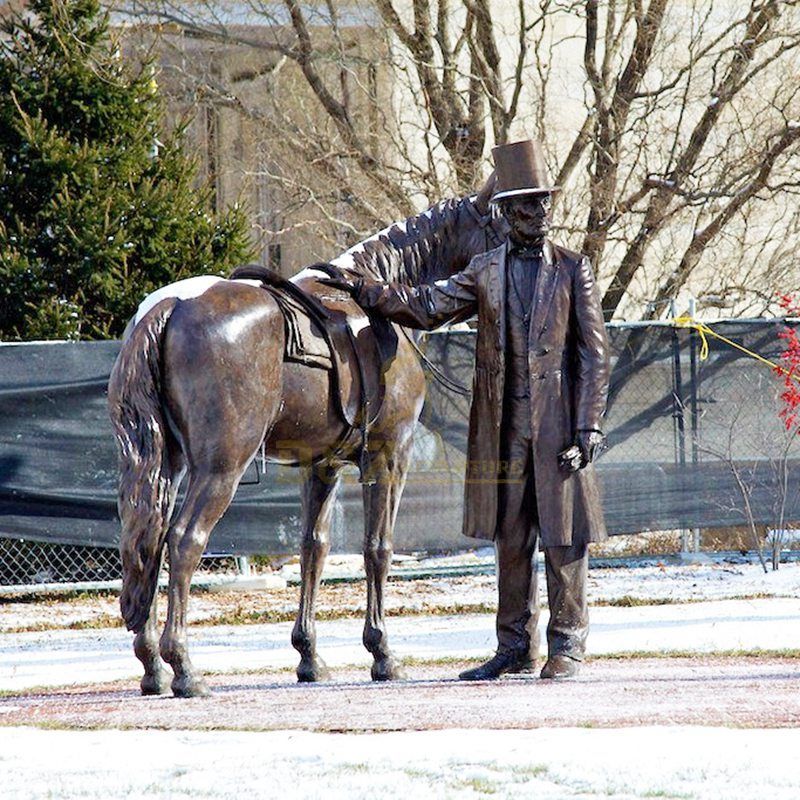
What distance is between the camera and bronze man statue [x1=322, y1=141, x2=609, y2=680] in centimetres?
796

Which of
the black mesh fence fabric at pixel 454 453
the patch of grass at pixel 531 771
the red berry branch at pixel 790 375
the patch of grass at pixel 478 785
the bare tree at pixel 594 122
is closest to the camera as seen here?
the patch of grass at pixel 478 785

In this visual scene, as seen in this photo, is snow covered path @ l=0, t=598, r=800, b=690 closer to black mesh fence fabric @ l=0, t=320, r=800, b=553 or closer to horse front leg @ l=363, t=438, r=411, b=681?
horse front leg @ l=363, t=438, r=411, b=681

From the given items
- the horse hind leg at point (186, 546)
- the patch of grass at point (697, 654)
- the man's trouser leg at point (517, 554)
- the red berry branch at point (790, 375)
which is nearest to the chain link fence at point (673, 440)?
the red berry branch at point (790, 375)

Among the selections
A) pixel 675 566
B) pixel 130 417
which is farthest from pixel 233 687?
pixel 675 566

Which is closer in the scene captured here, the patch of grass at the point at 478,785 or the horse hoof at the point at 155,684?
the patch of grass at the point at 478,785

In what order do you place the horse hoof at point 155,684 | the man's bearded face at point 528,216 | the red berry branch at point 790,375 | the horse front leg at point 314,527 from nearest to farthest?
the horse hoof at point 155,684 < the man's bearded face at point 528,216 < the horse front leg at point 314,527 < the red berry branch at point 790,375

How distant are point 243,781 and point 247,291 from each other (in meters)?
3.34

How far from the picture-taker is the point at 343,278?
8.36 metres

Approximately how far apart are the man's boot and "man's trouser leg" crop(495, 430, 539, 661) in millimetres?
29

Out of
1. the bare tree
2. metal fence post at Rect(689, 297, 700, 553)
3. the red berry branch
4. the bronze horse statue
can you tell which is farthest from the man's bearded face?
the bare tree

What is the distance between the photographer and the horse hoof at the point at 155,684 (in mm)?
7801

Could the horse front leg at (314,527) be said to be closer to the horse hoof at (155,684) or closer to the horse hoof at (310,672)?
the horse hoof at (310,672)

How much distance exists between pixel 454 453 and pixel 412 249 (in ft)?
17.1

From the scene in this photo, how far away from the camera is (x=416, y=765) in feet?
17.3
